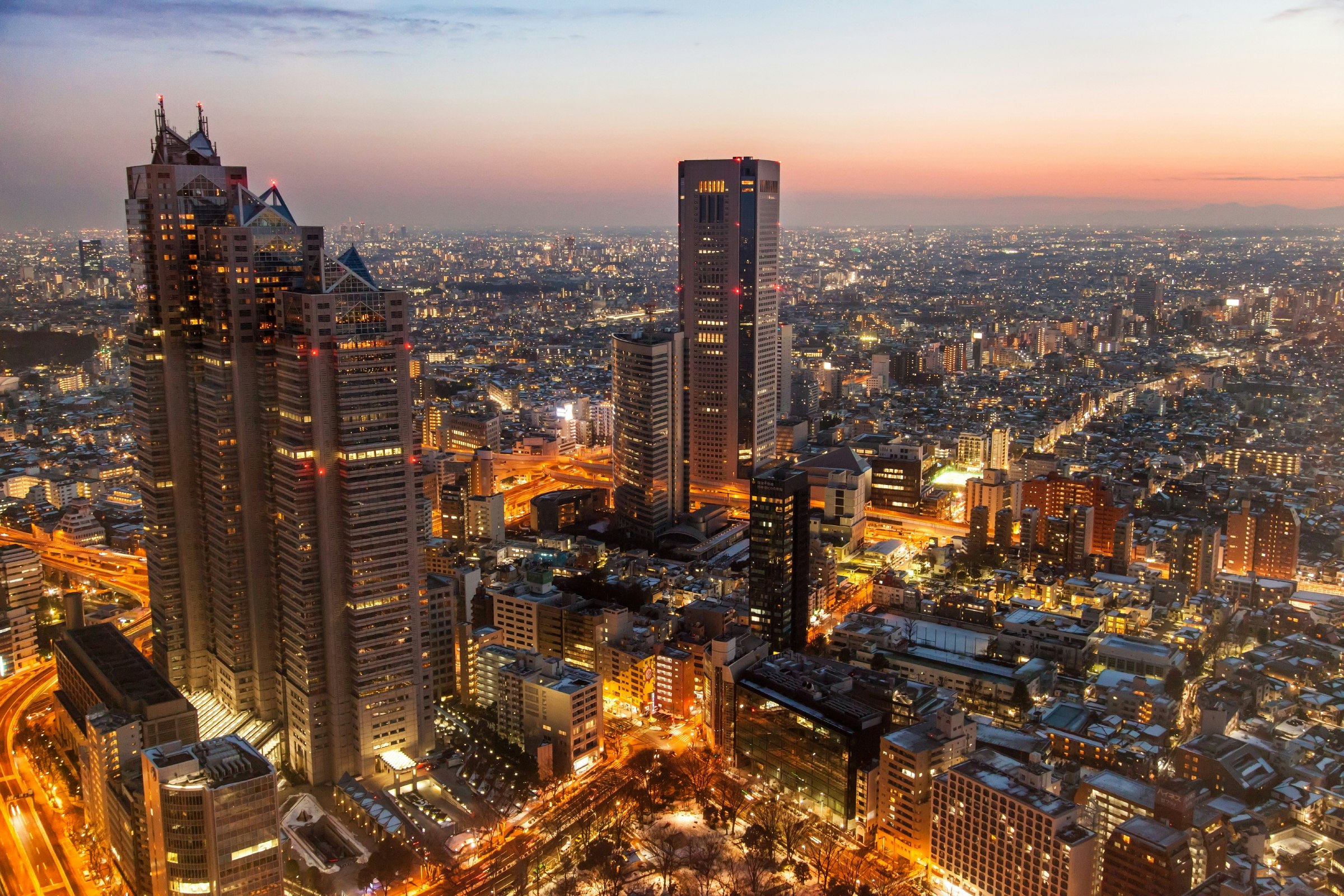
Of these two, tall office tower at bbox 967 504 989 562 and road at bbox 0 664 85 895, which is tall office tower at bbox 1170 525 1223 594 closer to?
tall office tower at bbox 967 504 989 562

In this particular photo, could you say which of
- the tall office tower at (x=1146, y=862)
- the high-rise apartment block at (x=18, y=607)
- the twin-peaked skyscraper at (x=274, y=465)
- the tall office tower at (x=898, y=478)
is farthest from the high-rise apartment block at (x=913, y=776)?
the tall office tower at (x=898, y=478)

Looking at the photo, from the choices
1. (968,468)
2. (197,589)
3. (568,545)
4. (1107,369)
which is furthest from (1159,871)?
(1107,369)

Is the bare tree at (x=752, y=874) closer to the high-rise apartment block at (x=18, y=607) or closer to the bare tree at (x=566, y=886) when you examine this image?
the bare tree at (x=566, y=886)

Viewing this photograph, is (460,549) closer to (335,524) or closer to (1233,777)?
A: (335,524)

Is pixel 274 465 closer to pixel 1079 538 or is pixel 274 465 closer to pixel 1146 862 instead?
pixel 1146 862

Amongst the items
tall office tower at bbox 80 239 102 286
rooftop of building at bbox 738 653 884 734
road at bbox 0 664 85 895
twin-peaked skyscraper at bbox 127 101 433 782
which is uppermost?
tall office tower at bbox 80 239 102 286

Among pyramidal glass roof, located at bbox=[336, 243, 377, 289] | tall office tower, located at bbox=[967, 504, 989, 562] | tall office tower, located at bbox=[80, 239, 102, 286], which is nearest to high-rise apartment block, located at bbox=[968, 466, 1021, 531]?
tall office tower, located at bbox=[967, 504, 989, 562]
